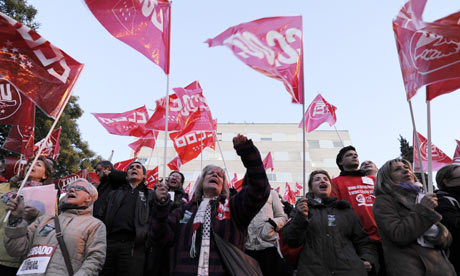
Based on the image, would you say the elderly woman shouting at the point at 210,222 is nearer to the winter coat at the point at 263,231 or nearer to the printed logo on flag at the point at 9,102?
the winter coat at the point at 263,231

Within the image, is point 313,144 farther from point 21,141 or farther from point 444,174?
point 444,174

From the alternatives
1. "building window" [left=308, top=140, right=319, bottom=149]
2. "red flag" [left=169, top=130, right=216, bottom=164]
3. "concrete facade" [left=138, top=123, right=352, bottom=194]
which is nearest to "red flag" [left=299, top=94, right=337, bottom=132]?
"red flag" [left=169, top=130, right=216, bottom=164]

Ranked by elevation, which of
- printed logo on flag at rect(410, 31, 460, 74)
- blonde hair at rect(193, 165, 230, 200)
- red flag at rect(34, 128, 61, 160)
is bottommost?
blonde hair at rect(193, 165, 230, 200)

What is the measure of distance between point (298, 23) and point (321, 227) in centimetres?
305

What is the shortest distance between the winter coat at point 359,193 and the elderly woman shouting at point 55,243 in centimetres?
279

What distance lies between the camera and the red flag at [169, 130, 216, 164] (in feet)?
34.0

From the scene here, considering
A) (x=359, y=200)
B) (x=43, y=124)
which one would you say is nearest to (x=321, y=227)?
(x=359, y=200)

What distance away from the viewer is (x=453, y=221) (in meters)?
3.37

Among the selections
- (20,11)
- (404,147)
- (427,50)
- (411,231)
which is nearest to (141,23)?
(427,50)

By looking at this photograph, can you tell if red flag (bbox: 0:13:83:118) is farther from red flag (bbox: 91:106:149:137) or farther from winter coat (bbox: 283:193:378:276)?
red flag (bbox: 91:106:149:137)

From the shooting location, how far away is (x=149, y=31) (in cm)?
517

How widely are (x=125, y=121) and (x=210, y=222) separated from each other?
8254mm

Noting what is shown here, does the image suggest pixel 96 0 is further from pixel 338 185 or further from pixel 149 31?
pixel 338 185

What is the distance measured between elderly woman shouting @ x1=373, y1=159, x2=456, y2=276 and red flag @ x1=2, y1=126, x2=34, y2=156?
25.8 feet
